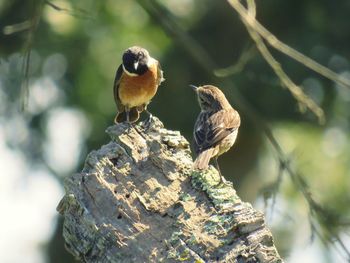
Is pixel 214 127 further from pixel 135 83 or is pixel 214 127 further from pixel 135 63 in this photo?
pixel 135 63

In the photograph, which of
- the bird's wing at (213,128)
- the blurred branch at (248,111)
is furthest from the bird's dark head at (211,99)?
the blurred branch at (248,111)

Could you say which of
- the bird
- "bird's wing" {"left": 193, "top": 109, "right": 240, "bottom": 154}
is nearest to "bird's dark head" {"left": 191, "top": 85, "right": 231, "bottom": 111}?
the bird

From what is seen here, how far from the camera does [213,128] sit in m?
9.45

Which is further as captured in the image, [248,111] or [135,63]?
[135,63]

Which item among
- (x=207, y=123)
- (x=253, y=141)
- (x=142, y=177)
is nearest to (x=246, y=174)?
(x=253, y=141)

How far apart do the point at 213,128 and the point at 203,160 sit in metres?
1.79

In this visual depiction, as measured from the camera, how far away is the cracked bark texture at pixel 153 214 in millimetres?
6250

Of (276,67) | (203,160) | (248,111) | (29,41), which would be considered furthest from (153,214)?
(203,160)

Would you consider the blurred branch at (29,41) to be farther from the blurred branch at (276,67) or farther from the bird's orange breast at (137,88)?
the bird's orange breast at (137,88)

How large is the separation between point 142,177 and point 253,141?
14280mm

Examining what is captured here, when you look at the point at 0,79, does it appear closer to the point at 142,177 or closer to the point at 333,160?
the point at 333,160

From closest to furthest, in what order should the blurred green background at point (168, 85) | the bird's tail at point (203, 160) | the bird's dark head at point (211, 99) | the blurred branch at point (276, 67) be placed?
the blurred branch at point (276, 67)
the bird's tail at point (203, 160)
the bird's dark head at point (211, 99)
the blurred green background at point (168, 85)

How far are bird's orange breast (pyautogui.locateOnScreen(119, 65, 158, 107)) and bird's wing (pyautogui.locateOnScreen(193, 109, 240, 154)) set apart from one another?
50 centimetres

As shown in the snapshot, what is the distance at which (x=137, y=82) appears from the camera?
956cm
